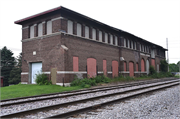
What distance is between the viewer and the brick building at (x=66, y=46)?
1778 cm

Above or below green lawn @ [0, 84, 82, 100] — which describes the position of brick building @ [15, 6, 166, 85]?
above

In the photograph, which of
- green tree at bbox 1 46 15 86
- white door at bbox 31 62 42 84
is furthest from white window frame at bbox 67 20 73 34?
green tree at bbox 1 46 15 86

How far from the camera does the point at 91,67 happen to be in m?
21.2

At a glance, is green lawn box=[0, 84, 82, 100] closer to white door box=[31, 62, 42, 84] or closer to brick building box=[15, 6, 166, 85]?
brick building box=[15, 6, 166, 85]

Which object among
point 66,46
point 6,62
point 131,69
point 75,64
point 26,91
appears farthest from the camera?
point 6,62

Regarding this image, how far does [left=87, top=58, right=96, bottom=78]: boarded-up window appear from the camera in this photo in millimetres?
20809

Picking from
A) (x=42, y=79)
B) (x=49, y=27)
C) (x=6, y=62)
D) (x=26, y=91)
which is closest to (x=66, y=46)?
(x=49, y=27)

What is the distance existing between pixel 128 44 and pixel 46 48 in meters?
16.8

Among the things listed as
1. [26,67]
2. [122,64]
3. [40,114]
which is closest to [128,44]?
[122,64]

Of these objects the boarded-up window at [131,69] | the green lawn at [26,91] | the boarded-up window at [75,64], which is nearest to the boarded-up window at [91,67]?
the boarded-up window at [75,64]

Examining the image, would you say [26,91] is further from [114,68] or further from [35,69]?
[114,68]

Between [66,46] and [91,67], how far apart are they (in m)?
→ 4.84

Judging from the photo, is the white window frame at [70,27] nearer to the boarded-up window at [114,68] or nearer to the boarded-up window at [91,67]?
the boarded-up window at [91,67]

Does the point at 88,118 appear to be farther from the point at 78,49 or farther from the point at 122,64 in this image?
the point at 122,64
